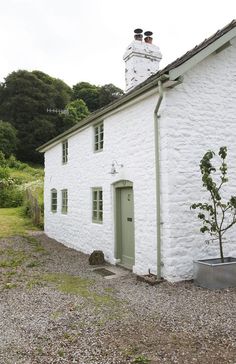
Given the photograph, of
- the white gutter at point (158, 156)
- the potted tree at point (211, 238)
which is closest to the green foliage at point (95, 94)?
the white gutter at point (158, 156)

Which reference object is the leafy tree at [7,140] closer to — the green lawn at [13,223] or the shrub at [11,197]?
the shrub at [11,197]

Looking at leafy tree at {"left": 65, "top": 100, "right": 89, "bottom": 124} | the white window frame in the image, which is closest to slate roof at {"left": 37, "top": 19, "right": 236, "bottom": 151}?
the white window frame

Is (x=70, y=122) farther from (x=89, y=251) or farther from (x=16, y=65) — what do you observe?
(x=89, y=251)

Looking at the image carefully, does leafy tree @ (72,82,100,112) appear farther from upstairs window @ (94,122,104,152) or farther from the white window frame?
the white window frame

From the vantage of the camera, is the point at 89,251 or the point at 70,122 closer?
the point at 89,251

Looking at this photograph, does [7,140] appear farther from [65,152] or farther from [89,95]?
[65,152]

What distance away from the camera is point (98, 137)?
458 inches

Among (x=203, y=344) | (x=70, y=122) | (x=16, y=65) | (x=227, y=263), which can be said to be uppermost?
(x=16, y=65)

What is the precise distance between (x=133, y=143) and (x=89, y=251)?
182 inches

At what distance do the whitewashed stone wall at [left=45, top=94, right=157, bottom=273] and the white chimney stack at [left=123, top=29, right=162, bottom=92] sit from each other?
2574mm

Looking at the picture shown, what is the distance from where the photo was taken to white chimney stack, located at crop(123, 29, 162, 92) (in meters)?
12.6

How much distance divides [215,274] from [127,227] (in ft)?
10.4

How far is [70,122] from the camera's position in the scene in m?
43.1

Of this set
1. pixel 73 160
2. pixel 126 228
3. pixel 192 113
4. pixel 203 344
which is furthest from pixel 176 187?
pixel 73 160
